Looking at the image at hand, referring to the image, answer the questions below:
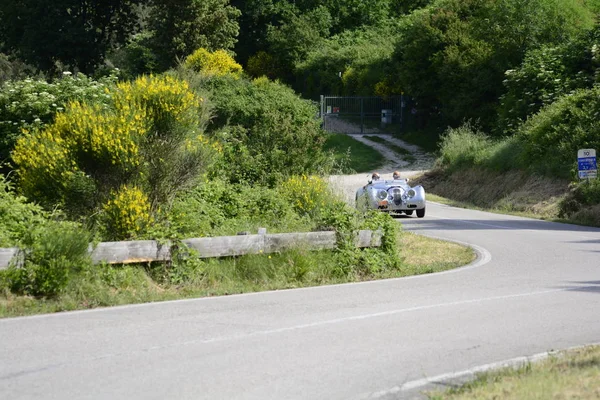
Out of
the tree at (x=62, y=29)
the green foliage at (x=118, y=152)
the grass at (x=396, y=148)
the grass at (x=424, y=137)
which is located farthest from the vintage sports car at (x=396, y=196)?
the tree at (x=62, y=29)

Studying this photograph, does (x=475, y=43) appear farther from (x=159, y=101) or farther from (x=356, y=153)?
(x=159, y=101)

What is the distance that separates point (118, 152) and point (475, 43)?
Result: 3631cm

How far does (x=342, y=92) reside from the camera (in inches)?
2552

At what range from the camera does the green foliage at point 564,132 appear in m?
32.6

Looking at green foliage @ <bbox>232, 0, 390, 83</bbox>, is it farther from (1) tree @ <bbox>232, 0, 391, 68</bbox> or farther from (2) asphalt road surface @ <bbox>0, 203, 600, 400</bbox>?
(2) asphalt road surface @ <bbox>0, 203, 600, 400</bbox>

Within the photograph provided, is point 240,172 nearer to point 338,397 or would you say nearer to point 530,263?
point 530,263

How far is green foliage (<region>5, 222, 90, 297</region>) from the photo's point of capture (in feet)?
37.4

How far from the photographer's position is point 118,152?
551 inches

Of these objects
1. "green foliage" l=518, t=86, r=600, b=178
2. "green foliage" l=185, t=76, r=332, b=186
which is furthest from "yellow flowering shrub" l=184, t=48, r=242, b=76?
"green foliage" l=185, t=76, r=332, b=186

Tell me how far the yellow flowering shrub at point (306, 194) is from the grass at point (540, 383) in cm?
915

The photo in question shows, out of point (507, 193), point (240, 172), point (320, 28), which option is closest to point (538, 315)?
point (240, 172)

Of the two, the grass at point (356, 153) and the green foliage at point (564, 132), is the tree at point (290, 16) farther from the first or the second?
the green foliage at point (564, 132)

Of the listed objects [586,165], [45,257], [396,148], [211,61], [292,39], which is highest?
[292,39]

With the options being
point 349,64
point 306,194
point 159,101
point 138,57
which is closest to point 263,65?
point 349,64
